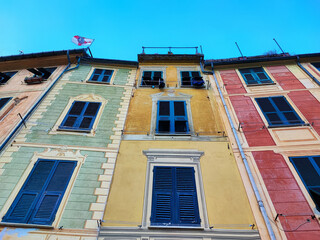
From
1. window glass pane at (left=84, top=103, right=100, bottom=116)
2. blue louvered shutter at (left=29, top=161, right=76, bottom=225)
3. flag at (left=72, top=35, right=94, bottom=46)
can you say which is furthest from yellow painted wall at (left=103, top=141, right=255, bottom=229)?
flag at (left=72, top=35, right=94, bottom=46)

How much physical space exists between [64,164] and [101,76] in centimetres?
617

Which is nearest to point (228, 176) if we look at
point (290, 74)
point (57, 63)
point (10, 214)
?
point (10, 214)

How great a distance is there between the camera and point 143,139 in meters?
7.99

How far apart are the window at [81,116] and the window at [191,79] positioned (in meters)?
4.76

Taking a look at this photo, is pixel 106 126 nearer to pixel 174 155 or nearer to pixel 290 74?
pixel 174 155

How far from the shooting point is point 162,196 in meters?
6.05

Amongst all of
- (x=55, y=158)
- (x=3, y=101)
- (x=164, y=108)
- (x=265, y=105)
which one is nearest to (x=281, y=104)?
(x=265, y=105)

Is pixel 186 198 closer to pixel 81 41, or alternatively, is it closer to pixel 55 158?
pixel 55 158

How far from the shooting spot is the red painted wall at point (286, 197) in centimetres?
523

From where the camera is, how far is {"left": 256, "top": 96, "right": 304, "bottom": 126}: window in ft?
27.2

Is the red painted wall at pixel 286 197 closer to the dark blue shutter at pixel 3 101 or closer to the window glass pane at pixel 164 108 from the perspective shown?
the window glass pane at pixel 164 108

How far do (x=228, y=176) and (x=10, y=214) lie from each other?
6189 millimetres

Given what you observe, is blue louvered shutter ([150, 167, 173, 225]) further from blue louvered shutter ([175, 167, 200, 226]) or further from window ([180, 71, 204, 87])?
window ([180, 71, 204, 87])

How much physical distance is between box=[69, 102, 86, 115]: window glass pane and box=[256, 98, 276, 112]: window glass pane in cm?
786
